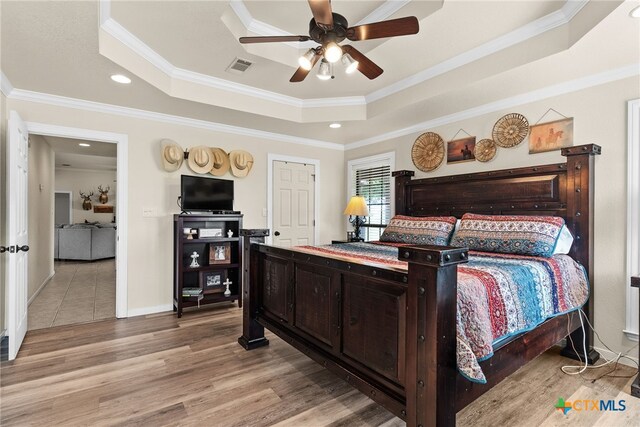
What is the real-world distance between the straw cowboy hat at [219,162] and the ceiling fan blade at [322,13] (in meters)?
2.65

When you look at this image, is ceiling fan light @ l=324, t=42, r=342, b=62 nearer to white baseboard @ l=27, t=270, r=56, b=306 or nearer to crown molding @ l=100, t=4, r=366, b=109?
crown molding @ l=100, t=4, r=366, b=109

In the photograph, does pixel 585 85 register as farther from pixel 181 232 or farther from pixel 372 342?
pixel 181 232

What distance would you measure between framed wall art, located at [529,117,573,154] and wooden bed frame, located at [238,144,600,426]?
25 centimetres

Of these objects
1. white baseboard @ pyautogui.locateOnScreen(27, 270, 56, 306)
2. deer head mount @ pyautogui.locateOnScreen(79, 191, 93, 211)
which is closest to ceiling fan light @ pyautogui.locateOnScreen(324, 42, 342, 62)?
white baseboard @ pyautogui.locateOnScreen(27, 270, 56, 306)

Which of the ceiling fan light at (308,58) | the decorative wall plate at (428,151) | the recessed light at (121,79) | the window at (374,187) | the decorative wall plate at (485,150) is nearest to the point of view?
the ceiling fan light at (308,58)

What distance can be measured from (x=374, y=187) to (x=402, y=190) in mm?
814

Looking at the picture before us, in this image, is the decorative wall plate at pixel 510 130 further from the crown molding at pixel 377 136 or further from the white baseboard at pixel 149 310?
the white baseboard at pixel 149 310

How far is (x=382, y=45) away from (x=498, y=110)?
1516mm

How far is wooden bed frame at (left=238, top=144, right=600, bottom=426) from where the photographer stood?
4.20 ft

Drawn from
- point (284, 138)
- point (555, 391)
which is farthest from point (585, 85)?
point (284, 138)

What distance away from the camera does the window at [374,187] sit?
4.63 metres

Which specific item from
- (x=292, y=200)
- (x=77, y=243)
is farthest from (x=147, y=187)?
(x=77, y=243)

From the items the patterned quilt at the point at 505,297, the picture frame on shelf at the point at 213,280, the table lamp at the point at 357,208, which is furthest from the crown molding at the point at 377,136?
the picture frame on shelf at the point at 213,280

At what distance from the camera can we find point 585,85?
2715 millimetres
